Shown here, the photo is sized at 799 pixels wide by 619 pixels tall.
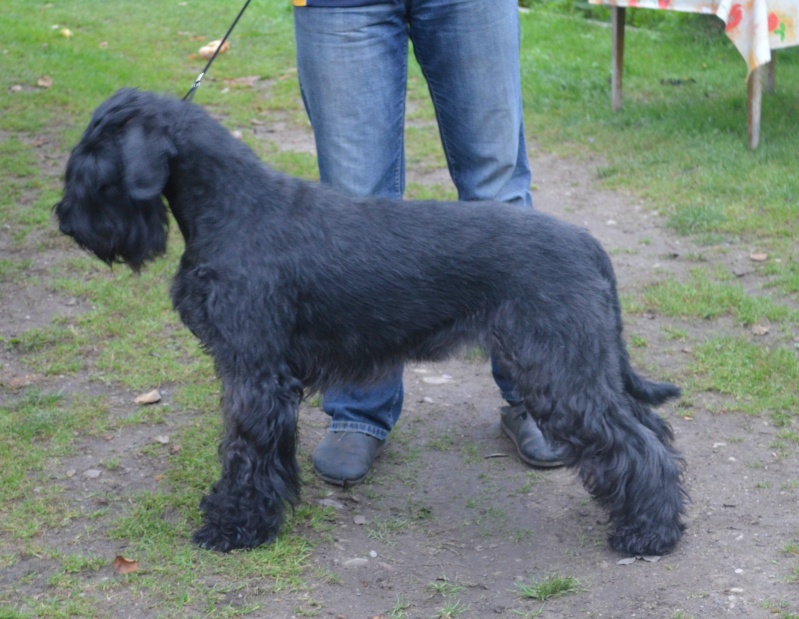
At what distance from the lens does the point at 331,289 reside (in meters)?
3.32

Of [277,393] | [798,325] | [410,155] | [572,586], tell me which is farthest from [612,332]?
[410,155]

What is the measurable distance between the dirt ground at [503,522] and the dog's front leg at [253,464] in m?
0.12

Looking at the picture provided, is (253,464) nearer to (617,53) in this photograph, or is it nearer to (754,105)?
(754,105)

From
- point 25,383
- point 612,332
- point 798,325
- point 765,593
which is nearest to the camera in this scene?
point 765,593

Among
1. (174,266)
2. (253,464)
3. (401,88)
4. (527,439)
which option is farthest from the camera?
(174,266)

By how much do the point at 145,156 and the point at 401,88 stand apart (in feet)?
3.68

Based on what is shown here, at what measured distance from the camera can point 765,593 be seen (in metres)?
3.09

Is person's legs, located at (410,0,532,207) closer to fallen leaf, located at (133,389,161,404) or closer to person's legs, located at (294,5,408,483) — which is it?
person's legs, located at (294,5,408,483)

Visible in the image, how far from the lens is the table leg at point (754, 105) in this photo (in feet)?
23.9

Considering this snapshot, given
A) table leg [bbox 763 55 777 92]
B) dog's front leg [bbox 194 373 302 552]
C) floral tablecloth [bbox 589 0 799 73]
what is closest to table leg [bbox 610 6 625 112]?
table leg [bbox 763 55 777 92]

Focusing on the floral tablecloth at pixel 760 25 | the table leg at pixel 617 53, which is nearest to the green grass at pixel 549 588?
the floral tablecloth at pixel 760 25

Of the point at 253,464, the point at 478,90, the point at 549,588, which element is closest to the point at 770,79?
the point at 478,90

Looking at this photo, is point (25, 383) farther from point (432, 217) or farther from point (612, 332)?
point (612, 332)

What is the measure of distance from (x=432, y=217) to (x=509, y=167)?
637 millimetres
